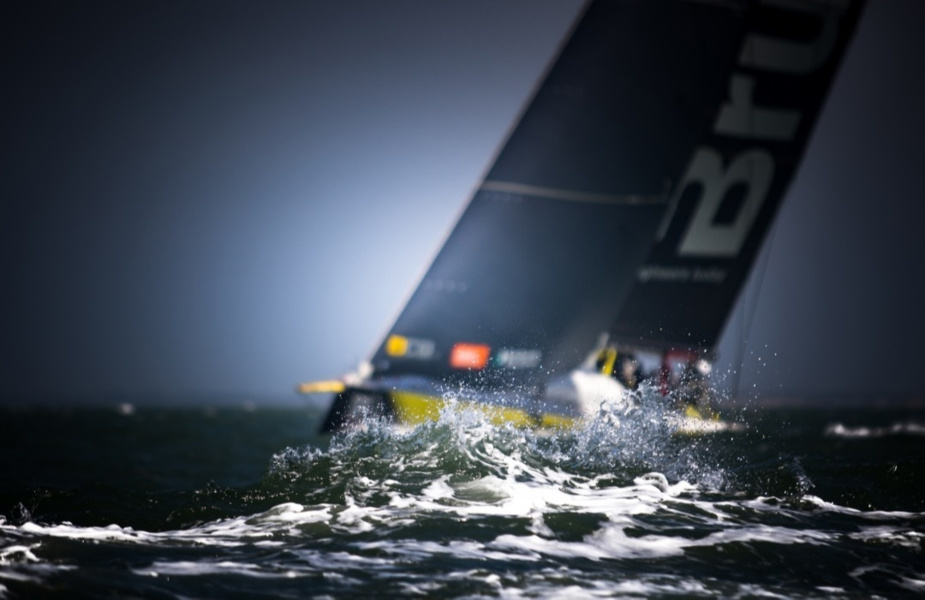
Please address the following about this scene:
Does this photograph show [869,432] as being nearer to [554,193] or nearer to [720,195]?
[720,195]

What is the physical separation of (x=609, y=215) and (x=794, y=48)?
5.24 metres

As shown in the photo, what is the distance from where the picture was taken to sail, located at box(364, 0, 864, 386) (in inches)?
478

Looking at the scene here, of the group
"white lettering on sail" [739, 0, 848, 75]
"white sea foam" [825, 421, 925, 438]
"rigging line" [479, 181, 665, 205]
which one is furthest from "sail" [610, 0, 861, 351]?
"white sea foam" [825, 421, 925, 438]

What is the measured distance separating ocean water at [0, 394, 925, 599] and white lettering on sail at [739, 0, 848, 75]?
A: 321 inches

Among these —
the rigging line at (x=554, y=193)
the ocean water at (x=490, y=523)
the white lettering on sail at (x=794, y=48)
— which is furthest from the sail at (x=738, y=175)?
the ocean water at (x=490, y=523)

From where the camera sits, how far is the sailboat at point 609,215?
11992 millimetres

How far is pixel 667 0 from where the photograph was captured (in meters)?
13.4

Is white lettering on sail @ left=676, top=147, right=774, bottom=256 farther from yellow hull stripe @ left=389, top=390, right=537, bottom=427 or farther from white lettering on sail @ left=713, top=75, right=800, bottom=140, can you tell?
yellow hull stripe @ left=389, top=390, right=537, bottom=427

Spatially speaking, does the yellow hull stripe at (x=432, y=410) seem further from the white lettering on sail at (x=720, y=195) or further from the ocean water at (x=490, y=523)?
the white lettering on sail at (x=720, y=195)

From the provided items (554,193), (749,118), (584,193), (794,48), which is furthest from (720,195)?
(554,193)

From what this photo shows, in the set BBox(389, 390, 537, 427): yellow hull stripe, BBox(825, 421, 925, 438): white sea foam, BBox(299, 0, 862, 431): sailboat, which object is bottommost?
BBox(389, 390, 537, 427): yellow hull stripe

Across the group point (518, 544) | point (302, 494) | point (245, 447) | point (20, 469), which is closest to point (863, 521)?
point (518, 544)

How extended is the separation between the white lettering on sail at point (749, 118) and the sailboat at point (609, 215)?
0.11 ft

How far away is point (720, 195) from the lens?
15.8 meters
